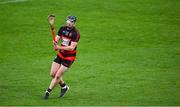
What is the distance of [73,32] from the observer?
616 inches

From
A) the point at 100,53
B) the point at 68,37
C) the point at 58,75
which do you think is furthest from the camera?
the point at 100,53

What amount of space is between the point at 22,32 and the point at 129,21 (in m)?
5.33

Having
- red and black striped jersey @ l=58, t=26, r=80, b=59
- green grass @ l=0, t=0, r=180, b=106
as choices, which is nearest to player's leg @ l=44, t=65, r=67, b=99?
green grass @ l=0, t=0, r=180, b=106

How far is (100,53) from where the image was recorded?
21.7 m

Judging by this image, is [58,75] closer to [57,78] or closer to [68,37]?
[57,78]

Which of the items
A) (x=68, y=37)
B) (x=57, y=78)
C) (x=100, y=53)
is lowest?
(x=100, y=53)

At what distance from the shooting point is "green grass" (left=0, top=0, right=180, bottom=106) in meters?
16.2

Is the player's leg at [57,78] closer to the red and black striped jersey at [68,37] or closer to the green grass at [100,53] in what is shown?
the green grass at [100,53]

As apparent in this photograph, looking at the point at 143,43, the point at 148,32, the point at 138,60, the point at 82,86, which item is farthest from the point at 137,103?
the point at 148,32

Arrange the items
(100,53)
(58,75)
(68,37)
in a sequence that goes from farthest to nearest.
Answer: (100,53)
(68,37)
(58,75)

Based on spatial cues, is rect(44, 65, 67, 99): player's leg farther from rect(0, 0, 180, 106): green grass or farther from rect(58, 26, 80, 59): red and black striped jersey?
rect(58, 26, 80, 59): red and black striped jersey

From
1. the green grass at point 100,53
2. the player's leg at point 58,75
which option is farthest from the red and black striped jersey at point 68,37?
the green grass at point 100,53

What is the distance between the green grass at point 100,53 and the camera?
16172 millimetres

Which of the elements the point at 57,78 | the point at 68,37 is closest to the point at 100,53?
the point at 68,37
